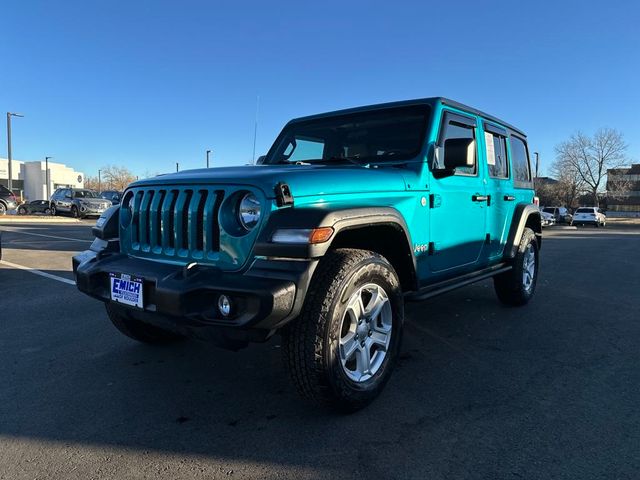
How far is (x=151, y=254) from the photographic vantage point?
9.85 ft

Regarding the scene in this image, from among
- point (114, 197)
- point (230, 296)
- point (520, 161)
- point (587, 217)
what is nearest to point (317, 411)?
point (230, 296)

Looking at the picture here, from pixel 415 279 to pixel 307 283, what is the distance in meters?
1.20

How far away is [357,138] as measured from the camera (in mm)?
4156

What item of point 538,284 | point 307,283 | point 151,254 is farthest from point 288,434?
point 538,284

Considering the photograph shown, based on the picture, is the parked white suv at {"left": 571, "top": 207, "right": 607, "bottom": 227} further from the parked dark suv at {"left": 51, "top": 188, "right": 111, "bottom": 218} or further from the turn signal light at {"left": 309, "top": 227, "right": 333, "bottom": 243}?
the turn signal light at {"left": 309, "top": 227, "right": 333, "bottom": 243}

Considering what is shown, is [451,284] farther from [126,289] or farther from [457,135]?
[126,289]

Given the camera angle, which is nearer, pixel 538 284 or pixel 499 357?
pixel 499 357

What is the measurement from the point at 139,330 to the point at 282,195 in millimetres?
2039

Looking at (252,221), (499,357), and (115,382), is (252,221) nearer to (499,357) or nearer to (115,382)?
(115,382)

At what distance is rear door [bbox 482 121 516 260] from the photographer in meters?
4.68

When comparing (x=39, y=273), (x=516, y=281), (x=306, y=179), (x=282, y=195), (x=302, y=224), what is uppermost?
(x=306, y=179)

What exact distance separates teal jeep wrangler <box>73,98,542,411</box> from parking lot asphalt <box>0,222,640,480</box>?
0.32 metres

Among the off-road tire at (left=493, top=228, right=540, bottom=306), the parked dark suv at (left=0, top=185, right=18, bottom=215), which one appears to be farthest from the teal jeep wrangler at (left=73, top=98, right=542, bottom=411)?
the parked dark suv at (left=0, top=185, right=18, bottom=215)

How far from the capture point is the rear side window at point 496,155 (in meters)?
4.75
